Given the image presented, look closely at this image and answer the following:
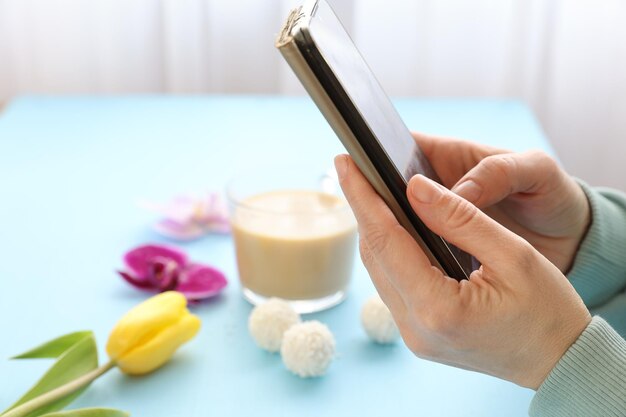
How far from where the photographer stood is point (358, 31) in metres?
1.88

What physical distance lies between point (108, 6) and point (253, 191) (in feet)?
3.52

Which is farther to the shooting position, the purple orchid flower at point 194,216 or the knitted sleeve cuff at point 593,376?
the purple orchid flower at point 194,216

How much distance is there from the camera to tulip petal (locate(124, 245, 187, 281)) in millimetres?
937

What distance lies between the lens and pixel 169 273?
929 mm

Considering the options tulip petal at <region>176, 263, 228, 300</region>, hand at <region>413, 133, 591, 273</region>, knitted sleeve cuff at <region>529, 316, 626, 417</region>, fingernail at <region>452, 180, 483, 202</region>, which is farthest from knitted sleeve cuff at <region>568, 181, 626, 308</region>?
tulip petal at <region>176, 263, 228, 300</region>

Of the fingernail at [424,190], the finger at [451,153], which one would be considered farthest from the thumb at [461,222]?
the finger at [451,153]

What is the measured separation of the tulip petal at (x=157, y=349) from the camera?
76cm

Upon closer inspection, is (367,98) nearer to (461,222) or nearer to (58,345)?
(461,222)

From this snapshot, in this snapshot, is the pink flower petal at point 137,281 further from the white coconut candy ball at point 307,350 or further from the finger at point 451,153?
the finger at point 451,153

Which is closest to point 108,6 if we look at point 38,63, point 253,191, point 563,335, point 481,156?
point 38,63

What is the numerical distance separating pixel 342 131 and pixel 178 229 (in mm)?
540

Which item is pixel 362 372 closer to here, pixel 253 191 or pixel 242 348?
pixel 242 348

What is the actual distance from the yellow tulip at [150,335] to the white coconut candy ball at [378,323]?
159mm

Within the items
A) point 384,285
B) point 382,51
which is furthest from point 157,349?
point 382,51
